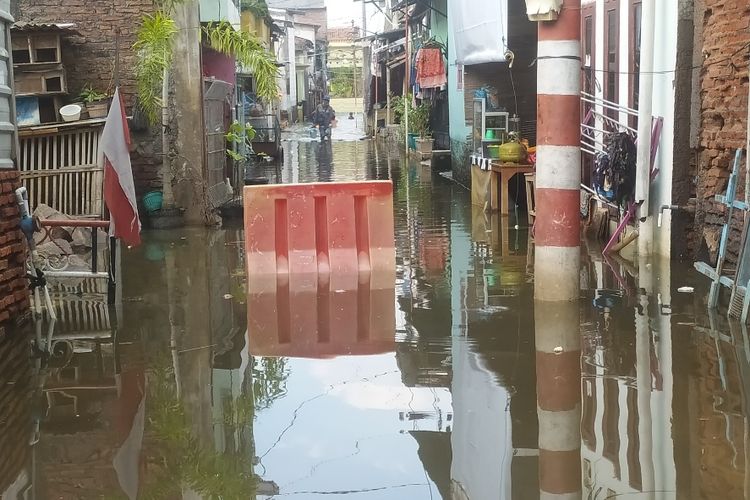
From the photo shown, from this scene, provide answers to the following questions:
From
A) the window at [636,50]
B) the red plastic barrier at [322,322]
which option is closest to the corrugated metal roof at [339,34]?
the window at [636,50]

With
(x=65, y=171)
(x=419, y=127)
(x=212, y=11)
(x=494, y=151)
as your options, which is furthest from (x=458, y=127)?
(x=65, y=171)

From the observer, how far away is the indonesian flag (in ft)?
27.5

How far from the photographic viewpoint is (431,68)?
2562 cm

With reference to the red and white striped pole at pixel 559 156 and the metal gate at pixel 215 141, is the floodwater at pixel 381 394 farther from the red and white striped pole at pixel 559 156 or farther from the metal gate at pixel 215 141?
the metal gate at pixel 215 141

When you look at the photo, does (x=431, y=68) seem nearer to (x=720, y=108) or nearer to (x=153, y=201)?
(x=153, y=201)

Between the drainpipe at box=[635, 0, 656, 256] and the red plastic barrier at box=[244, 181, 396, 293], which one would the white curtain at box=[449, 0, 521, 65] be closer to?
the drainpipe at box=[635, 0, 656, 256]

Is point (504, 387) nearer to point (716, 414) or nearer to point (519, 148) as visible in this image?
point (716, 414)

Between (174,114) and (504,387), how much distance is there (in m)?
10.1

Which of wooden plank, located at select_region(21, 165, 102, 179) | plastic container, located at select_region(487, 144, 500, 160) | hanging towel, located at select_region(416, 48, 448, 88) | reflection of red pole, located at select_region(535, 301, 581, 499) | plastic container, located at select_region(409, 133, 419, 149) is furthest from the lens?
plastic container, located at select_region(409, 133, 419, 149)

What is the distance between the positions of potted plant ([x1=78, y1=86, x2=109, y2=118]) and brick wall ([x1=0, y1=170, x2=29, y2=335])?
218 inches

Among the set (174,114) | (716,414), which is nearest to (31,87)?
(174,114)

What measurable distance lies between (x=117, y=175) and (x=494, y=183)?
8101 mm

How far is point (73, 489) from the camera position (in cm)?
438

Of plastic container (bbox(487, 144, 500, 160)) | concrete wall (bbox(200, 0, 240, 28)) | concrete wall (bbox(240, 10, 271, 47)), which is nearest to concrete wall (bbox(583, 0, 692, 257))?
plastic container (bbox(487, 144, 500, 160))
